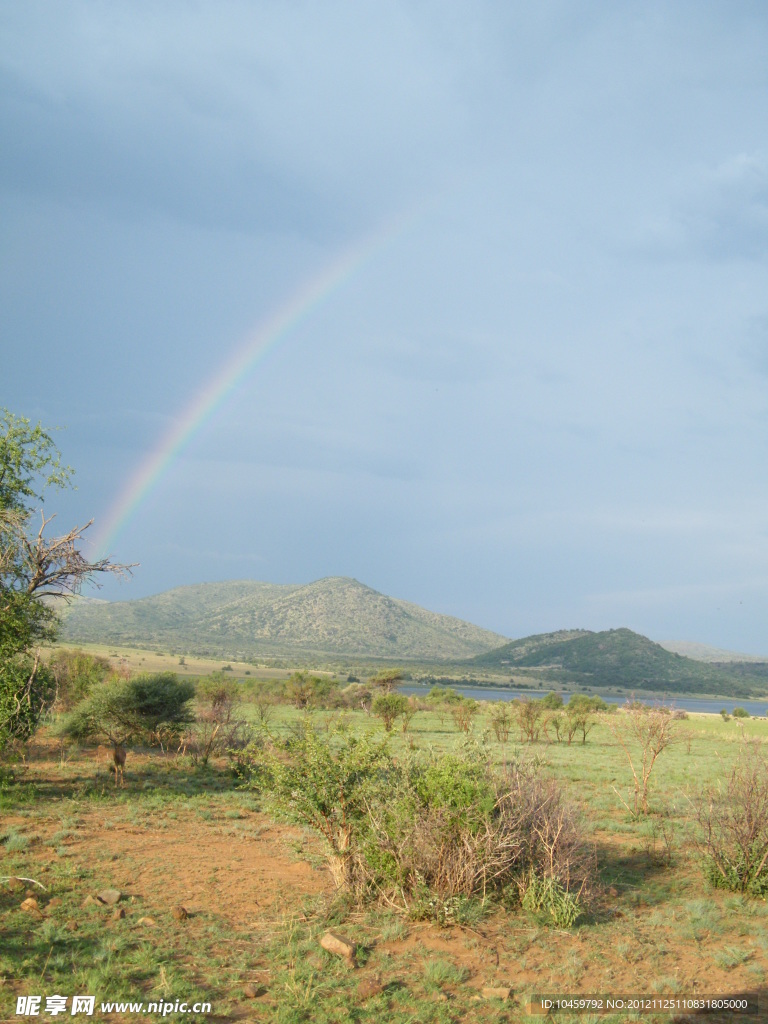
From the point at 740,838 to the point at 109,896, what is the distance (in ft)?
30.8

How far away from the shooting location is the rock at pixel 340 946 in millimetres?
7500

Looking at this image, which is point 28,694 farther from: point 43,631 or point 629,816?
point 629,816

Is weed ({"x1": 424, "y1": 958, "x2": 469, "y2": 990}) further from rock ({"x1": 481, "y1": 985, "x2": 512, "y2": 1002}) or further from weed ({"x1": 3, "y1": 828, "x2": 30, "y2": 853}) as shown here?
weed ({"x1": 3, "y1": 828, "x2": 30, "y2": 853})

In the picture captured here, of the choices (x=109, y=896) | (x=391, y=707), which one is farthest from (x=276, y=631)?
(x=109, y=896)

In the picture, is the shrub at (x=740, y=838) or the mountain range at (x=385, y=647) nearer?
the shrub at (x=740, y=838)

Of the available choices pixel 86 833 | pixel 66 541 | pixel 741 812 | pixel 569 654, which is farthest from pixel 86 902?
pixel 569 654

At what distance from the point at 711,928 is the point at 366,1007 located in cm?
513

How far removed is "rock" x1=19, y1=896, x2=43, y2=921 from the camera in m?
8.27

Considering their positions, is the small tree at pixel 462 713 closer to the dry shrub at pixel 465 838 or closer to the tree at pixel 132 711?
the tree at pixel 132 711

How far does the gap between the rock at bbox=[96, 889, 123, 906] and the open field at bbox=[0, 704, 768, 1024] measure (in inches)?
6.1

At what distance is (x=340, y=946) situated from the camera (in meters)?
7.62

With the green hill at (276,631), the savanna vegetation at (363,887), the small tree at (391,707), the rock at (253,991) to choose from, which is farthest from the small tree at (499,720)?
the green hill at (276,631)

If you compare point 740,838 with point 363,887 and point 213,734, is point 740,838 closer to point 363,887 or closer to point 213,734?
point 363,887

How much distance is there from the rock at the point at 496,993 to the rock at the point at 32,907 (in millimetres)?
5397
